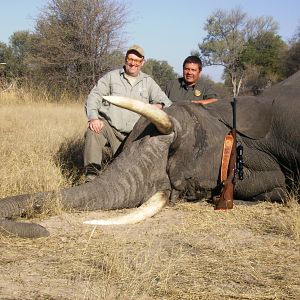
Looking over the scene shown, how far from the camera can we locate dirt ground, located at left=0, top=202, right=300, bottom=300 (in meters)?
3.27

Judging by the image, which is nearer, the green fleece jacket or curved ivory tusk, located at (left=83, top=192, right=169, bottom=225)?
curved ivory tusk, located at (left=83, top=192, right=169, bottom=225)

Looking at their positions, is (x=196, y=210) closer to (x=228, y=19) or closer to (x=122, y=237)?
(x=122, y=237)

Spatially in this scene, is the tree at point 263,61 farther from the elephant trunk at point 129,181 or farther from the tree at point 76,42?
the elephant trunk at point 129,181

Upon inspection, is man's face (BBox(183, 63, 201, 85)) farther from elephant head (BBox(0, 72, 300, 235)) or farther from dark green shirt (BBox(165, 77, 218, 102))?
elephant head (BBox(0, 72, 300, 235))

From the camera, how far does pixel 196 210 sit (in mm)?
5441

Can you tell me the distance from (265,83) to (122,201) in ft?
111

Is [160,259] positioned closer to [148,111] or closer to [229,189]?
[148,111]

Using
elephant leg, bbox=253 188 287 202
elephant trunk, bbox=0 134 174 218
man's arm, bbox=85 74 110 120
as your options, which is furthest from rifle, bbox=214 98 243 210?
man's arm, bbox=85 74 110 120

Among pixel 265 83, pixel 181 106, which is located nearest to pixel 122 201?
pixel 181 106

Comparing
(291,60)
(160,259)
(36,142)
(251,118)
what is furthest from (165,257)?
(291,60)

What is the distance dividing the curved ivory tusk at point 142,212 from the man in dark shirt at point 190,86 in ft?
9.34

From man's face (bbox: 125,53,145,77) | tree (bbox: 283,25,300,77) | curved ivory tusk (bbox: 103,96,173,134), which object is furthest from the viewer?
tree (bbox: 283,25,300,77)

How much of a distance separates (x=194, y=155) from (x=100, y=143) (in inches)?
58.8

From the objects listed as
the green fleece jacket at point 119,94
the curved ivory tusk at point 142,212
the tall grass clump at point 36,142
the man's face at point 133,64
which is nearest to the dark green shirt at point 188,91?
the green fleece jacket at point 119,94
